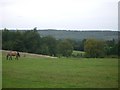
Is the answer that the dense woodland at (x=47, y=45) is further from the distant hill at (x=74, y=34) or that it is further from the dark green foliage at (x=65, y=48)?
the distant hill at (x=74, y=34)

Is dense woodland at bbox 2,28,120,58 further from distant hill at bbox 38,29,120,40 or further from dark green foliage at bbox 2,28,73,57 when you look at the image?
distant hill at bbox 38,29,120,40

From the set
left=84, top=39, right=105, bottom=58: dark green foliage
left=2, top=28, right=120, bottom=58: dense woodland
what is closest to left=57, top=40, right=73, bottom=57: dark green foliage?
left=2, top=28, right=120, bottom=58: dense woodland

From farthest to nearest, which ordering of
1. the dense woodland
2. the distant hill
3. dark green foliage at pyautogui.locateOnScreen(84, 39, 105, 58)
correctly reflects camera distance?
the distant hill, dark green foliage at pyautogui.locateOnScreen(84, 39, 105, 58), the dense woodland

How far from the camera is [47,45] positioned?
2267 inches

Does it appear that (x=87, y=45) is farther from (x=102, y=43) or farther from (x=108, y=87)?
(x=108, y=87)

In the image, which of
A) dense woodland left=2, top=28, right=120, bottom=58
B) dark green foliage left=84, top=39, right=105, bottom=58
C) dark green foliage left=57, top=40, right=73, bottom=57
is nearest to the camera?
dense woodland left=2, top=28, right=120, bottom=58

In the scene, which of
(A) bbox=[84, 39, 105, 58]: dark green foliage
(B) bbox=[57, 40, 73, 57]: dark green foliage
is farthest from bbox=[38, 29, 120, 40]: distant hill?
(B) bbox=[57, 40, 73, 57]: dark green foliage

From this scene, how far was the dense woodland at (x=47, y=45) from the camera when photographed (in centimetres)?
5066

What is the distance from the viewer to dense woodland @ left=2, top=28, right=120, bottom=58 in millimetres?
50656

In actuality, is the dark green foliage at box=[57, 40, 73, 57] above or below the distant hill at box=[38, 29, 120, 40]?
below

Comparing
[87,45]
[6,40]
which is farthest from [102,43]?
[6,40]

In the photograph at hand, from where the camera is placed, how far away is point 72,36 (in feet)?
224

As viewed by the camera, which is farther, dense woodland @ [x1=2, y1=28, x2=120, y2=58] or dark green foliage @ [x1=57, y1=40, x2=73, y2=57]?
dark green foliage @ [x1=57, y1=40, x2=73, y2=57]

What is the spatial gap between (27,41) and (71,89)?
143 feet
